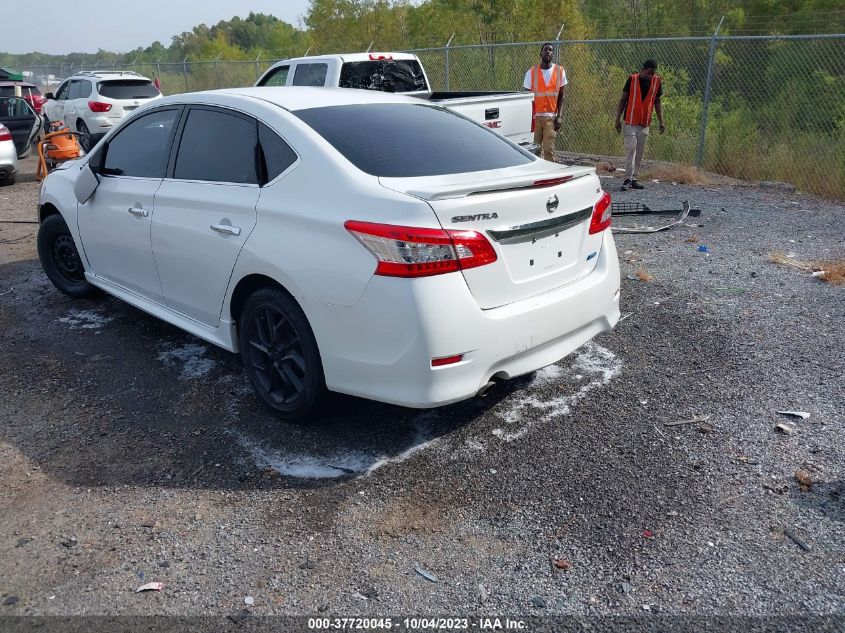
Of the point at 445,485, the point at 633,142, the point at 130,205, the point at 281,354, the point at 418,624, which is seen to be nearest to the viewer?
the point at 418,624

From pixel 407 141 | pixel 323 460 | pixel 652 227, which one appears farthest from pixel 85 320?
pixel 652 227

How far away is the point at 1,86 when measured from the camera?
1477 cm

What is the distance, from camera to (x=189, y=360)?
196 inches

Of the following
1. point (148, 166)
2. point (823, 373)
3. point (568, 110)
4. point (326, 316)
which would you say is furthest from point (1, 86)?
point (823, 373)

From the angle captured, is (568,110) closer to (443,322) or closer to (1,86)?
(1,86)

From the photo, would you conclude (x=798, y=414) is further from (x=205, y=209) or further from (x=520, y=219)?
(x=205, y=209)

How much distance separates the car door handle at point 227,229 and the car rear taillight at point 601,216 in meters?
1.93

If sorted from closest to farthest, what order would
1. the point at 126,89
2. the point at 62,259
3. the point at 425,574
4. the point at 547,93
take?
the point at 425,574, the point at 62,259, the point at 547,93, the point at 126,89

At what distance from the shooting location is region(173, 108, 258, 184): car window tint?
13.4 ft

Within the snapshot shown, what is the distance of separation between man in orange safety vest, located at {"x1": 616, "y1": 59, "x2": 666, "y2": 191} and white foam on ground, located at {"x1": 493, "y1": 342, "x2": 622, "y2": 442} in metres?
6.54

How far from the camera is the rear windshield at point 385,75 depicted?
10031mm

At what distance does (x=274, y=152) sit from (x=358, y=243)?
96cm

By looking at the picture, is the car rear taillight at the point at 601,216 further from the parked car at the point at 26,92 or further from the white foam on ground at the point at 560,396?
the parked car at the point at 26,92

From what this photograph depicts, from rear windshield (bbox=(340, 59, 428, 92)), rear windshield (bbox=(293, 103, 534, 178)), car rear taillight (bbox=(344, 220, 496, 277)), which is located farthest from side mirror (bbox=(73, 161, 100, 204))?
rear windshield (bbox=(340, 59, 428, 92))
